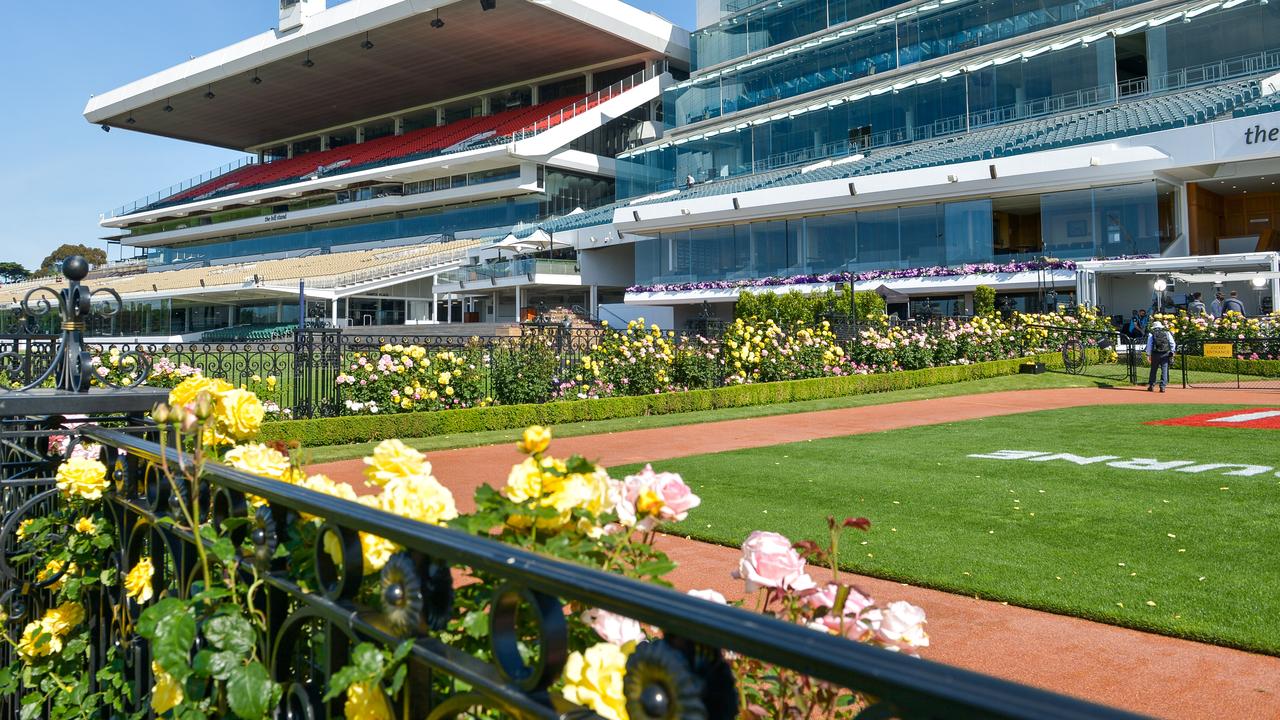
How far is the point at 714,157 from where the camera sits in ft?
149

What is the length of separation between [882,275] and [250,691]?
3418 centimetres

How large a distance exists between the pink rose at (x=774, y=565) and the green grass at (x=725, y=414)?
7.30m

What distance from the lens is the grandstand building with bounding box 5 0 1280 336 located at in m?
30.1

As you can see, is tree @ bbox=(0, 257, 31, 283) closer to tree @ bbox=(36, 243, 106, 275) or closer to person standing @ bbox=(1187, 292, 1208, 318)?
tree @ bbox=(36, 243, 106, 275)

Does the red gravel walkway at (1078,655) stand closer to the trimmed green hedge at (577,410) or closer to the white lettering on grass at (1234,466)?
the white lettering on grass at (1234,466)

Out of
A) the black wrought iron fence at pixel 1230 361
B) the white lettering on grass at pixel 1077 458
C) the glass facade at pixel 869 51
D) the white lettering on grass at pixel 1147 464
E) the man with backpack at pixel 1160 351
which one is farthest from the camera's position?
the glass facade at pixel 869 51

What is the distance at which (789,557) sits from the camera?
1.62 metres

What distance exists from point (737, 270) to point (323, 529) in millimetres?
38471

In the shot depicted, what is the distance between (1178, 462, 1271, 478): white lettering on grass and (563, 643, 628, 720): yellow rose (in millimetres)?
8932

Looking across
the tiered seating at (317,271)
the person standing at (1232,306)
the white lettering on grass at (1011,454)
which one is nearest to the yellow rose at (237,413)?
the white lettering on grass at (1011,454)

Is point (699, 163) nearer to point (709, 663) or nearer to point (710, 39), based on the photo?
point (710, 39)

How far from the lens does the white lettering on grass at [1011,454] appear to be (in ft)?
31.5

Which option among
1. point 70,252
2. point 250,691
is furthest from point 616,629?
point 70,252

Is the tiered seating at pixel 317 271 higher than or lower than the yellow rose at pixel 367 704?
higher
